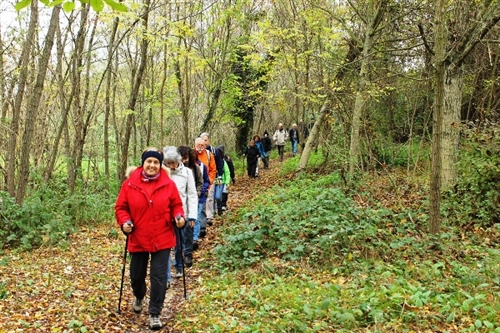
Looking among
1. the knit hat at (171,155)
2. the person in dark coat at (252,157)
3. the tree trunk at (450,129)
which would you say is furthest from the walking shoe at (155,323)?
the person in dark coat at (252,157)

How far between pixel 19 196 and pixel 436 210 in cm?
792

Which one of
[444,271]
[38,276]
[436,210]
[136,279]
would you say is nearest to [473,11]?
[436,210]

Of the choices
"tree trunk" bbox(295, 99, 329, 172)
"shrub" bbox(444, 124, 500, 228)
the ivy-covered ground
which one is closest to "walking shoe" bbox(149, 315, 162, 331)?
the ivy-covered ground

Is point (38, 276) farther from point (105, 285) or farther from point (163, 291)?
point (163, 291)

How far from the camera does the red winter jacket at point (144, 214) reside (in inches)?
191

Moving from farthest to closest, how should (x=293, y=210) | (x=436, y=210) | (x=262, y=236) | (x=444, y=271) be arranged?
1. (x=293, y=210)
2. (x=262, y=236)
3. (x=436, y=210)
4. (x=444, y=271)

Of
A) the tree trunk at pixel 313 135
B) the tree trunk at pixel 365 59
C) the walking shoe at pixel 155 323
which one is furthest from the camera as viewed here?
the tree trunk at pixel 313 135

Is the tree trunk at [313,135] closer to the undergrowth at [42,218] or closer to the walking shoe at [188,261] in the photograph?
the undergrowth at [42,218]

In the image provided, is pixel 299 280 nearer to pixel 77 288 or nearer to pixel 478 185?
Result: pixel 77 288

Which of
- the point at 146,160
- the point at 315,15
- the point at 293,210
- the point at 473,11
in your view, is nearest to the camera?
the point at 146,160

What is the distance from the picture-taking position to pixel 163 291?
4926mm

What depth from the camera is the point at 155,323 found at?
4844 mm

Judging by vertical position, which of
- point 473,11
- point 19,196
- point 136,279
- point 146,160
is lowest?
point 136,279

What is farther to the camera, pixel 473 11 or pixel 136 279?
pixel 473 11
